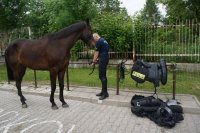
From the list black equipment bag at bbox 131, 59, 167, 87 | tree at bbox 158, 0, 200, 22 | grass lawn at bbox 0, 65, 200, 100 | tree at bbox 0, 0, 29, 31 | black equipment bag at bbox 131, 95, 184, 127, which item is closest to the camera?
black equipment bag at bbox 131, 95, 184, 127

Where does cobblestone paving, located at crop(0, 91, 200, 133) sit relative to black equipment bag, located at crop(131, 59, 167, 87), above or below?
below

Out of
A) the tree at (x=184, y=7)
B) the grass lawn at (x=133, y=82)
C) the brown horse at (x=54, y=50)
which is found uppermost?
the tree at (x=184, y=7)

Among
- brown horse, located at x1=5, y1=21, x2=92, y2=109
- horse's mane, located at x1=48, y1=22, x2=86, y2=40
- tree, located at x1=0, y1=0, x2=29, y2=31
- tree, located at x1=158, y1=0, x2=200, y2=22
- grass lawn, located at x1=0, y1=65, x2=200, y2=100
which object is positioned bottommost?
grass lawn, located at x1=0, y1=65, x2=200, y2=100

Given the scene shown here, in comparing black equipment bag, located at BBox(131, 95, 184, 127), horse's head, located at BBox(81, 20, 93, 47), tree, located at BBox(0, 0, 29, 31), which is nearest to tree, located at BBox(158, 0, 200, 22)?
tree, located at BBox(0, 0, 29, 31)

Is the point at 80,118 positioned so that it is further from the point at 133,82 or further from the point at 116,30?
the point at 116,30

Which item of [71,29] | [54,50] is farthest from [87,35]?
[54,50]

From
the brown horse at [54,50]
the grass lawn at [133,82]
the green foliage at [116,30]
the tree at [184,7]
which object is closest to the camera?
the brown horse at [54,50]

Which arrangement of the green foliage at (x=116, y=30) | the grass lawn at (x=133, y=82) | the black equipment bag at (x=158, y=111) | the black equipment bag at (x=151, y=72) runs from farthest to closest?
the green foliage at (x=116, y=30) < the grass lawn at (x=133, y=82) < the black equipment bag at (x=151, y=72) < the black equipment bag at (x=158, y=111)

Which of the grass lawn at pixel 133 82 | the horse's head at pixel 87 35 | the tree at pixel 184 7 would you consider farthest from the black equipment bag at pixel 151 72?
the tree at pixel 184 7

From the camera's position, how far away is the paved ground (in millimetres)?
5809

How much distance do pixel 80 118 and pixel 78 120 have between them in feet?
0.52

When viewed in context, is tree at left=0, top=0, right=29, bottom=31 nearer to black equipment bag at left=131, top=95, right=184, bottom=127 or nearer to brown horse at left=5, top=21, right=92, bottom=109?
brown horse at left=5, top=21, right=92, bottom=109

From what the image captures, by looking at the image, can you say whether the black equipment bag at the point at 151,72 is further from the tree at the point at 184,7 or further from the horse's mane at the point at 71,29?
the tree at the point at 184,7

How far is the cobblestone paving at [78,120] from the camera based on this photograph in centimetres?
577
